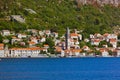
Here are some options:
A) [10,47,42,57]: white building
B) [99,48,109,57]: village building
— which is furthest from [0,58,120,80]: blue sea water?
[99,48,109,57]: village building

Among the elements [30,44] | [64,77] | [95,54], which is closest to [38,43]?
[30,44]

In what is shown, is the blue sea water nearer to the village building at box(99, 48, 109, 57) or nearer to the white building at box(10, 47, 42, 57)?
the white building at box(10, 47, 42, 57)

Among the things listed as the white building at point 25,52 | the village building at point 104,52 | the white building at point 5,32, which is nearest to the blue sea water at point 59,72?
the white building at point 25,52

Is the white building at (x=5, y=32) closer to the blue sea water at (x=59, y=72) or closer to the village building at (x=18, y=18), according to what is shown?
the village building at (x=18, y=18)

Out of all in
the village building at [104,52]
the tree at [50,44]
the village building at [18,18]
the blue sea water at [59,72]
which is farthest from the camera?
the village building at [18,18]

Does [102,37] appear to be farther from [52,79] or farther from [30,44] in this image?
[52,79]

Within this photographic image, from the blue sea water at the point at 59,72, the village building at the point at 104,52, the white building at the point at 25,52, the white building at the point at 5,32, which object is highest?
the white building at the point at 5,32

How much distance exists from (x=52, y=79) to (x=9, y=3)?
11128cm

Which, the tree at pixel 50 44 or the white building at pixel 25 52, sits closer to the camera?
the white building at pixel 25 52

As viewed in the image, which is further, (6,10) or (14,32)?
(6,10)

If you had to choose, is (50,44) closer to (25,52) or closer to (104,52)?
(25,52)

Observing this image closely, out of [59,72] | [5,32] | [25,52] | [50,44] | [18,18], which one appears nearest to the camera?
[59,72]

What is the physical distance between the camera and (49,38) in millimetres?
179125

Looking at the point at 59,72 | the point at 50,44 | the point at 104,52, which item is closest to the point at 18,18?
the point at 50,44
